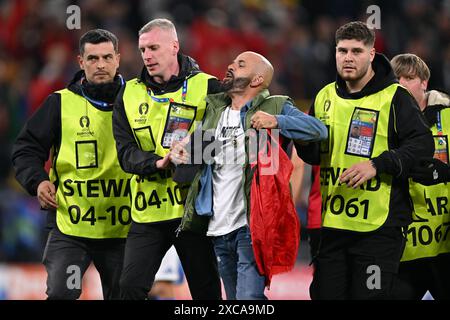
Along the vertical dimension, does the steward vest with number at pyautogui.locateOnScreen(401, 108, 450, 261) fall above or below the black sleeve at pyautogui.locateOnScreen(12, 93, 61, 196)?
below

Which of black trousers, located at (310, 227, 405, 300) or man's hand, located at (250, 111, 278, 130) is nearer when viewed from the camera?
man's hand, located at (250, 111, 278, 130)

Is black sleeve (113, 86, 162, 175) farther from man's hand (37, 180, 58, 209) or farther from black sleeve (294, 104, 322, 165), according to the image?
black sleeve (294, 104, 322, 165)

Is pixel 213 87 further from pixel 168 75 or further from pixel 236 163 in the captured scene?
pixel 236 163

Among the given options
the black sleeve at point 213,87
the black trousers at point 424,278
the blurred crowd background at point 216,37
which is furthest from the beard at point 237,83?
the blurred crowd background at point 216,37

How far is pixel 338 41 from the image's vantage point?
255 inches

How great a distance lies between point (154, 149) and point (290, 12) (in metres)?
6.29

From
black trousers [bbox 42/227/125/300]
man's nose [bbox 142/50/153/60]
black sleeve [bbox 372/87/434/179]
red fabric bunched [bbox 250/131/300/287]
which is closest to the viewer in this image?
red fabric bunched [bbox 250/131/300/287]

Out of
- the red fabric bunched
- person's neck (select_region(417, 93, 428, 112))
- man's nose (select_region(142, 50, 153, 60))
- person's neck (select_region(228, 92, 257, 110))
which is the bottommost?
the red fabric bunched

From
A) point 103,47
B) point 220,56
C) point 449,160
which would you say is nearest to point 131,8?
point 220,56

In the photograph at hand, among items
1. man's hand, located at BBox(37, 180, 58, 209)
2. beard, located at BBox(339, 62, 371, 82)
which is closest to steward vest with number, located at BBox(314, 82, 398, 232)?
beard, located at BBox(339, 62, 371, 82)

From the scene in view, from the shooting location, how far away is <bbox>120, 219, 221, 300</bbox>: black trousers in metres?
6.58

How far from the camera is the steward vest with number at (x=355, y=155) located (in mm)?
6375

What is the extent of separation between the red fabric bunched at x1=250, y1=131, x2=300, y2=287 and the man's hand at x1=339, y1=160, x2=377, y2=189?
336 mm

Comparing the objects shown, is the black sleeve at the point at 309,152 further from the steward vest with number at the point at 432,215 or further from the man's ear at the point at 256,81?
the steward vest with number at the point at 432,215
